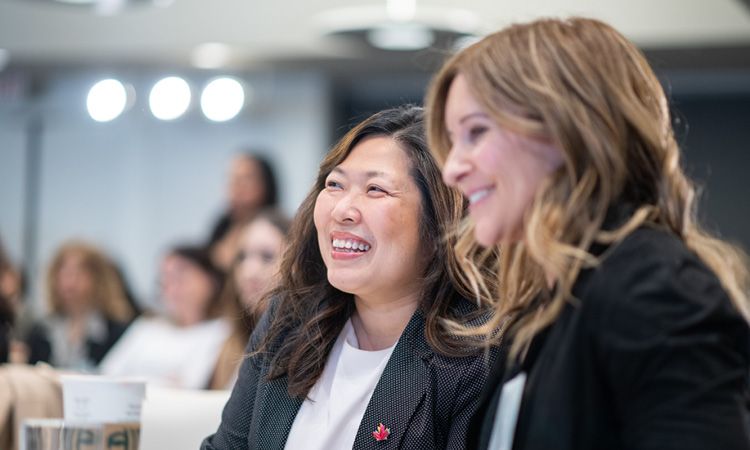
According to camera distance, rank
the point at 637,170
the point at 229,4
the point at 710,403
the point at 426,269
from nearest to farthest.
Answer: the point at 710,403
the point at 637,170
the point at 426,269
the point at 229,4

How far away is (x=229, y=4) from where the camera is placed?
707 centimetres

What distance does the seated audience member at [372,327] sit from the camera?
199cm

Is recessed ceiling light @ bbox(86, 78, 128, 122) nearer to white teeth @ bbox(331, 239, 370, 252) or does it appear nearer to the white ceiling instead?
the white ceiling

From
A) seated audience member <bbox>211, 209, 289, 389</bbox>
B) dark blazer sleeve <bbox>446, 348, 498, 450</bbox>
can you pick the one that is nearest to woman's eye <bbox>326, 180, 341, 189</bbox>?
dark blazer sleeve <bbox>446, 348, 498, 450</bbox>

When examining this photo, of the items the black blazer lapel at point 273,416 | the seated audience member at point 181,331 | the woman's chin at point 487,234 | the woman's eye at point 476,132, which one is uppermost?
the woman's eye at point 476,132

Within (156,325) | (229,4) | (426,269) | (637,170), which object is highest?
(229,4)

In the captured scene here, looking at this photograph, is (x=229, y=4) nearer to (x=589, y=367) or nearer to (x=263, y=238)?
(x=263, y=238)

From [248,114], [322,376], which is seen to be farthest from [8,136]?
[322,376]

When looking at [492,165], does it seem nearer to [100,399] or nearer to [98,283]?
[100,399]

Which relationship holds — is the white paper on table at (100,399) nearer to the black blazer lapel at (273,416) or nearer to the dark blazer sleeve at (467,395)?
the black blazer lapel at (273,416)

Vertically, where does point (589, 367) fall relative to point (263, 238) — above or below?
above

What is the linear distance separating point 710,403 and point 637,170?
1.05ft

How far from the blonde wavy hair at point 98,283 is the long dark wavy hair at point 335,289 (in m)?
3.53

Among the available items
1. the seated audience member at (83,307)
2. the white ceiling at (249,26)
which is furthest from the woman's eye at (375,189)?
the white ceiling at (249,26)
